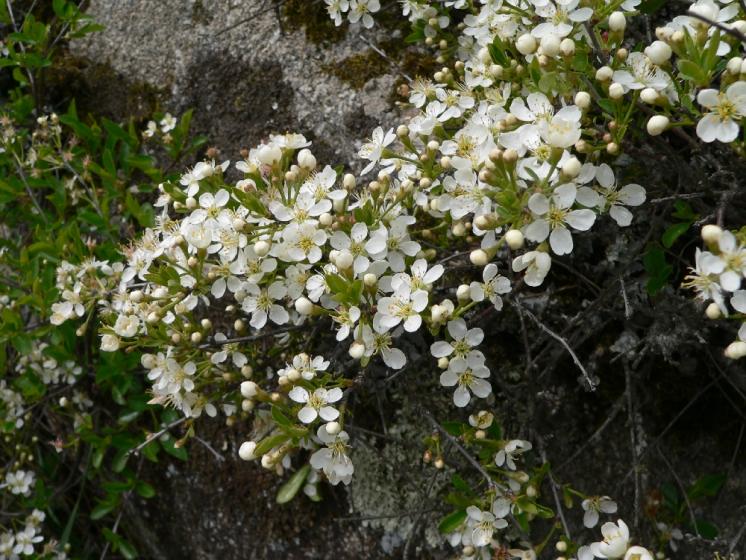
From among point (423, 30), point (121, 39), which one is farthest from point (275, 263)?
point (121, 39)

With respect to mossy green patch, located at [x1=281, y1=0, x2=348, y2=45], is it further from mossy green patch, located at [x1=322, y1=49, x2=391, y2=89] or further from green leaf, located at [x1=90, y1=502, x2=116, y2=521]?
green leaf, located at [x1=90, y1=502, x2=116, y2=521]

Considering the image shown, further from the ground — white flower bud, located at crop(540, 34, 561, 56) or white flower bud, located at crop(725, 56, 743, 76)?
white flower bud, located at crop(540, 34, 561, 56)

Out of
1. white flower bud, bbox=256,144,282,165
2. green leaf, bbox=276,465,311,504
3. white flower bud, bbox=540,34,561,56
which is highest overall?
white flower bud, bbox=540,34,561,56

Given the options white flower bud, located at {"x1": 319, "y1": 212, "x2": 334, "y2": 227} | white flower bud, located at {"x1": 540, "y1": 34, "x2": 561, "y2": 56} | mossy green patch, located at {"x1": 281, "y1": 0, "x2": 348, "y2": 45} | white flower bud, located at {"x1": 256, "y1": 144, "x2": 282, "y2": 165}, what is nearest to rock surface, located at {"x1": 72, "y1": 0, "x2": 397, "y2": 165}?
mossy green patch, located at {"x1": 281, "y1": 0, "x2": 348, "y2": 45}

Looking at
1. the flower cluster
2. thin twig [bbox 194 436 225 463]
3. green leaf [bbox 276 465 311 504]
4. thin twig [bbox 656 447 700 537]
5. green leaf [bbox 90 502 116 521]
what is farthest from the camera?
green leaf [bbox 90 502 116 521]

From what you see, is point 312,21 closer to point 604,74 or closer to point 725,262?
point 604,74

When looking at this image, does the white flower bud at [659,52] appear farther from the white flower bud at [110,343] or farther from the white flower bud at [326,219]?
the white flower bud at [110,343]

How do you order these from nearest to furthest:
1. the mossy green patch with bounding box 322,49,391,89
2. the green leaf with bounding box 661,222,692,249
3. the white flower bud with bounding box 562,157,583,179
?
1. the white flower bud with bounding box 562,157,583,179
2. the green leaf with bounding box 661,222,692,249
3. the mossy green patch with bounding box 322,49,391,89

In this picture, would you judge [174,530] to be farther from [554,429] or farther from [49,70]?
[49,70]

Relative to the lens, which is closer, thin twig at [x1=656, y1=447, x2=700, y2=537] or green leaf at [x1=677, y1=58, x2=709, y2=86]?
green leaf at [x1=677, y1=58, x2=709, y2=86]
